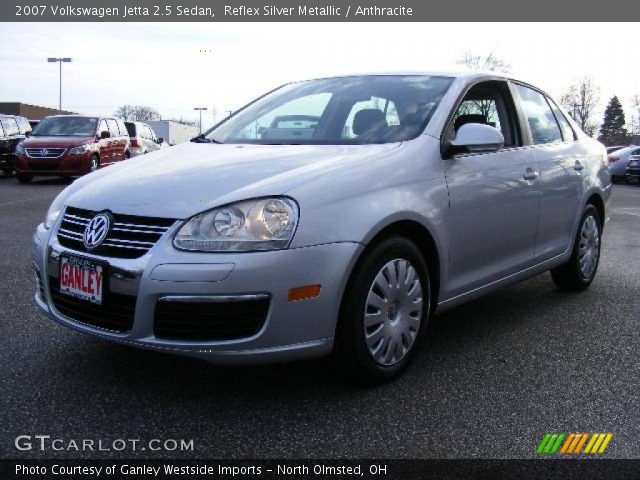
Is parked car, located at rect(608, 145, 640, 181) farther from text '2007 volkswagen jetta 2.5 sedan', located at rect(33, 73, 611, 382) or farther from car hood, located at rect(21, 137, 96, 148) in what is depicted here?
text '2007 volkswagen jetta 2.5 sedan', located at rect(33, 73, 611, 382)

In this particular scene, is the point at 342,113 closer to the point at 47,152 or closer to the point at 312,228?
the point at 312,228

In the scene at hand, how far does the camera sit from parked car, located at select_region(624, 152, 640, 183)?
858 inches

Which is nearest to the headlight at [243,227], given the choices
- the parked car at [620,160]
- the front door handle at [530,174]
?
the front door handle at [530,174]

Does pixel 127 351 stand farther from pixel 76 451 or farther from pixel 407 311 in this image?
pixel 407 311

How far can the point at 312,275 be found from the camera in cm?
260

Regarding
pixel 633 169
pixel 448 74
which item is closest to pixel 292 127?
pixel 448 74

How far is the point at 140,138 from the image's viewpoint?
18719 millimetres

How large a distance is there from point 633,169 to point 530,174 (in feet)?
66.8

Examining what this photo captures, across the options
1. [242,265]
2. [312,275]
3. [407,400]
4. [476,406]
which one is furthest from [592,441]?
[242,265]

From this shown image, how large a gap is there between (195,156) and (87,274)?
0.91 meters

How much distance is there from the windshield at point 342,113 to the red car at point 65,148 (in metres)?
11.5

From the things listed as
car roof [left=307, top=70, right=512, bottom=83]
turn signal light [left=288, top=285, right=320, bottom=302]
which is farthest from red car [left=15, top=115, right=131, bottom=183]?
turn signal light [left=288, top=285, right=320, bottom=302]

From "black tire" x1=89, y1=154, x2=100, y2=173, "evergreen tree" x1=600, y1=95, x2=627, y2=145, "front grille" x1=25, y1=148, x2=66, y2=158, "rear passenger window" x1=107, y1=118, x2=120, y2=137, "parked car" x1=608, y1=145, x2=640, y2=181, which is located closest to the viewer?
"front grille" x1=25, y1=148, x2=66, y2=158

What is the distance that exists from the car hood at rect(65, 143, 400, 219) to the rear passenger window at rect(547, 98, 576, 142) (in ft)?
6.79
